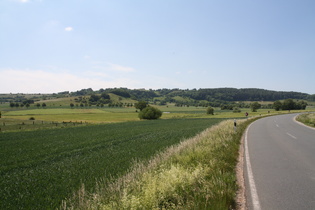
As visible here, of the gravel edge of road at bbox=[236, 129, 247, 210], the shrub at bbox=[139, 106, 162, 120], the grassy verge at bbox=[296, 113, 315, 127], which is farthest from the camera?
the shrub at bbox=[139, 106, 162, 120]

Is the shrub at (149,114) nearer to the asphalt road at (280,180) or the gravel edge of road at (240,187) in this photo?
the asphalt road at (280,180)

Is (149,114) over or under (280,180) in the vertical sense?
under

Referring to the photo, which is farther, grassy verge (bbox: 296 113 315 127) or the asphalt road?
grassy verge (bbox: 296 113 315 127)

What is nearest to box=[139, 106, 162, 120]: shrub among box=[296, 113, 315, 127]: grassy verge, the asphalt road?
box=[296, 113, 315, 127]: grassy verge

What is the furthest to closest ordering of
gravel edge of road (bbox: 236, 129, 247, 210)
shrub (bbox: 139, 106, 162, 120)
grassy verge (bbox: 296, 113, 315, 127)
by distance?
1. shrub (bbox: 139, 106, 162, 120)
2. grassy verge (bbox: 296, 113, 315, 127)
3. gravel edge of road (bbox: 236, 129, 247, 210)

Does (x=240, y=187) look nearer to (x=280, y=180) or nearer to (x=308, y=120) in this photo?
(x=280, y=180)

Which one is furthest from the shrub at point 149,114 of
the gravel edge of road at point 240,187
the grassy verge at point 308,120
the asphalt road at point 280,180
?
the gravel edge of road at point 240,187

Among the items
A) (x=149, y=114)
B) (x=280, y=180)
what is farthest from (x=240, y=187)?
(x=149, y=114)

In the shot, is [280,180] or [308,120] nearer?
[280,180]

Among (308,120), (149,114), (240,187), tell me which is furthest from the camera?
(149,114)

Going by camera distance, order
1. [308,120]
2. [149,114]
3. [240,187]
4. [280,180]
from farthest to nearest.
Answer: [149,114] < [308,120] < [280,180] < [240,187]

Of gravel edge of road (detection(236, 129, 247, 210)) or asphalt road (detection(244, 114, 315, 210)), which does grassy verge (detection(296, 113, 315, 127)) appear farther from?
gravel edge of road (detection(236, 129, 247, 210))

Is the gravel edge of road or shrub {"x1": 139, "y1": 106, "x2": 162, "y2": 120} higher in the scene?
the gravel edge of road

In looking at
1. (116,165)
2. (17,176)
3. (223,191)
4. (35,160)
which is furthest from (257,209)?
(35,160)
